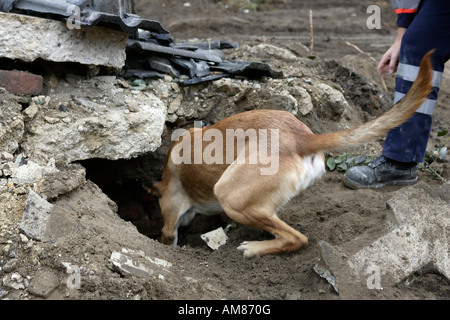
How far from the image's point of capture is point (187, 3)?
44.2 ft

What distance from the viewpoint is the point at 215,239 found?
4.13m

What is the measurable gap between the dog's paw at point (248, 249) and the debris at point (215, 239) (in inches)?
13.5

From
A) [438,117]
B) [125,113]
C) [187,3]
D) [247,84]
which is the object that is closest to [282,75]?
[247,84]

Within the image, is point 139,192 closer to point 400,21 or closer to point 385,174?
point 385,174

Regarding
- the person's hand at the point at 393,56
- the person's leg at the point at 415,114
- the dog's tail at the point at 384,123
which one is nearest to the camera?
the dog's tail at the point at 384,123

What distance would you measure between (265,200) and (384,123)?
94 cm

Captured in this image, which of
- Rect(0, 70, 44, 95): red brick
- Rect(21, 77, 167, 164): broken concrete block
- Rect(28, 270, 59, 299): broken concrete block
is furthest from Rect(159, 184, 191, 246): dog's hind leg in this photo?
Rect(28, 270, 59, 299): broken concrete block

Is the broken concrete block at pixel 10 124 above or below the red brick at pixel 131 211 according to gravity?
above

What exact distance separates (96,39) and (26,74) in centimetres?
69

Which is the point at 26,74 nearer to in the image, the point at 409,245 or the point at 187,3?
the point at 409,245

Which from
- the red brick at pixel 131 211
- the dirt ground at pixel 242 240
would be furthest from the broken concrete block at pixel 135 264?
the red brick at pixel 131 211

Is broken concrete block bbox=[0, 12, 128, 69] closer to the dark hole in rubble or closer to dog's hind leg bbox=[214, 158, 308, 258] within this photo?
the dark hole in rubble

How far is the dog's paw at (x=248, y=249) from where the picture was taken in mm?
3639

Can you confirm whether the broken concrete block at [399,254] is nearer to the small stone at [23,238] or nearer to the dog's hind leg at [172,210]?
the small stone at [23,238]
